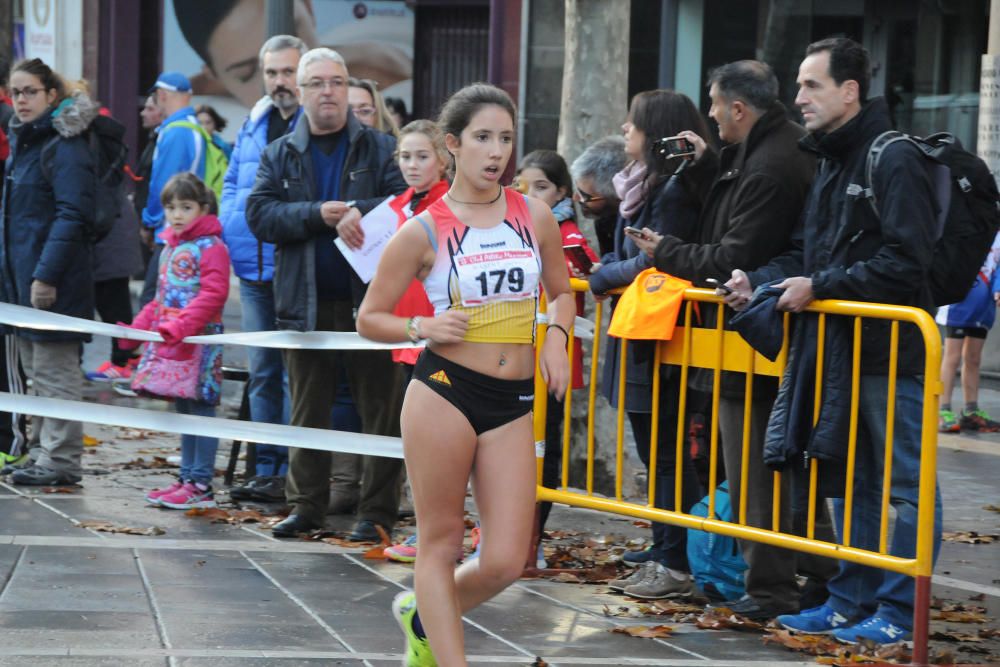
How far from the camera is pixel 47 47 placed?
79.0 feet

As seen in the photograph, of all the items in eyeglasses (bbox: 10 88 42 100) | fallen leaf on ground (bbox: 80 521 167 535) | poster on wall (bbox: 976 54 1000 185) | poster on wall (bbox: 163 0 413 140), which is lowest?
fallen leaf on ground (bbox: 80 521 167 535)

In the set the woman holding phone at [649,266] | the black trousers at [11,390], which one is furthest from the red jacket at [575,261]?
the black trousers at [11,390]

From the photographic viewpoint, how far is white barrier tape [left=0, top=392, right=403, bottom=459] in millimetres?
7809

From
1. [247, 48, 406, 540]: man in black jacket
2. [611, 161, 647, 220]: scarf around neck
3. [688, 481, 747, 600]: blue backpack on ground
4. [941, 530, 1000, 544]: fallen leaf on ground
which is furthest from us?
[941, 530, 1000, 544]: fallen leaf on ground

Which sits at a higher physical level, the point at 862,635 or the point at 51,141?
the point at 51,141

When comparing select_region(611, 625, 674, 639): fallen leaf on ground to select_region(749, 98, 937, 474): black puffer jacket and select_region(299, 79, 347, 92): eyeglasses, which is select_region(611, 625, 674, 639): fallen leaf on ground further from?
select_region(299, 79, 347, 92): eyeglasses

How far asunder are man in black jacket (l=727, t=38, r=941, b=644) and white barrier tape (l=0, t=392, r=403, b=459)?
2.21m

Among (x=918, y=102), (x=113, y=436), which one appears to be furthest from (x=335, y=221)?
(x=918, y=102)

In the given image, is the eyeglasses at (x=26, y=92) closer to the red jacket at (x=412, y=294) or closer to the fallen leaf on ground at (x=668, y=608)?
the red jacket at (x=412, y=294)

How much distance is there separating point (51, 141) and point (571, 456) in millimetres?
3190

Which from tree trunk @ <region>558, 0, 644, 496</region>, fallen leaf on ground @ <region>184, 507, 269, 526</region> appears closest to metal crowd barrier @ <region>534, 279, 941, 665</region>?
fallen leaf on ground @ <region>184, 507, 269, 526</region>

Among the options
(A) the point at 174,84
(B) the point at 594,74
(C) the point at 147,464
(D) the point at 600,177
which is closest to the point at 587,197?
(D) the point at 600,177

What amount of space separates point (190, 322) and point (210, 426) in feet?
1.72

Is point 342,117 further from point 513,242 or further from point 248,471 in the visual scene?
point 513,242
